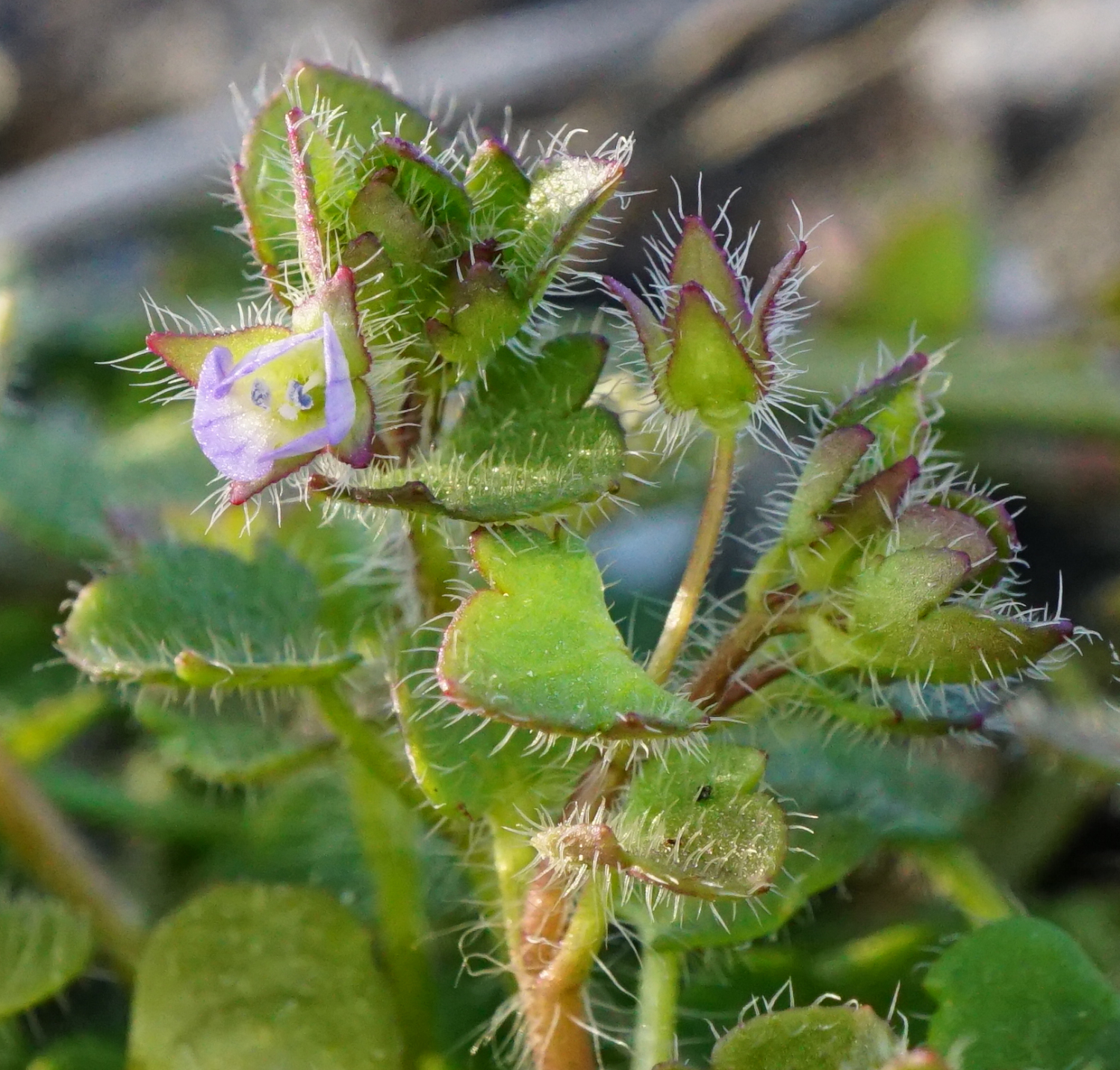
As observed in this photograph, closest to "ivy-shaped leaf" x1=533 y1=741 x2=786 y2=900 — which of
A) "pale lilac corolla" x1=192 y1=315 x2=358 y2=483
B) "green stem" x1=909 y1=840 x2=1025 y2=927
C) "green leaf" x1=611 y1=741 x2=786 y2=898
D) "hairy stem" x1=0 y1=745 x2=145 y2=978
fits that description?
"green leaf" x1=611 y1=741 x2=786 y2=898

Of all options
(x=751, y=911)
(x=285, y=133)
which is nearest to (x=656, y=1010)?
(x=751, y=911)

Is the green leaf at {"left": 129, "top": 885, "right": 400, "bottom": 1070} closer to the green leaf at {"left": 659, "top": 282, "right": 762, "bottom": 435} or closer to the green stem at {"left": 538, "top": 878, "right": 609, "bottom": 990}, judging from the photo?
the green stem at {"left": 538, "top": 878, "right": 609, "bottom": 990}

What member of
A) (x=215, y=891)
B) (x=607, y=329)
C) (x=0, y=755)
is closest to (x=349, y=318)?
(x=215, y=891)

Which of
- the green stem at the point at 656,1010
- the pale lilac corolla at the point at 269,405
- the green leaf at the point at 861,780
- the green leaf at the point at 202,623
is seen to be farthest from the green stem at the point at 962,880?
the pale lilac corolla at the point at 269,405

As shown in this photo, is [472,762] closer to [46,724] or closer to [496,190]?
[496,190]

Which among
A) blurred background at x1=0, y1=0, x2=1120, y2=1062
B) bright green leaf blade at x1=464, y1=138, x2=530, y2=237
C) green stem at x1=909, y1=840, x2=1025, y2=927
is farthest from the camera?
blurred background at x1=0, y1=0, x2=1120, y2=1062

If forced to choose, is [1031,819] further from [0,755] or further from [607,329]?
[0,755]
